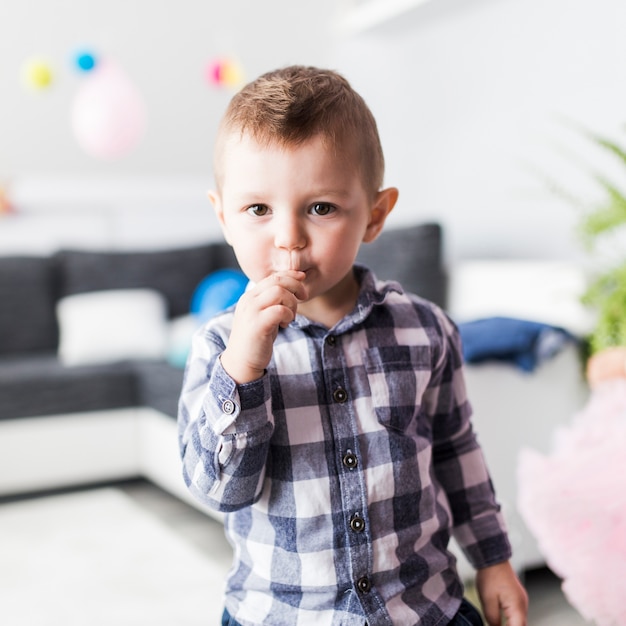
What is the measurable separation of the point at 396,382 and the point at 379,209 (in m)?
0.19

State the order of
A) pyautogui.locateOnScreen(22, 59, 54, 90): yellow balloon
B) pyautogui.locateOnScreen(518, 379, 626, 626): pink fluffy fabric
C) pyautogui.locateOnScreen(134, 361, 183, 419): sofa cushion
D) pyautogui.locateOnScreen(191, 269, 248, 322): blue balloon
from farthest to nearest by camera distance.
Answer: pyautogui.locateOnScreen(22, 59, 54, 90): yellow balloon < pyautogui.locateOnScreen(191, 269, 248, 322): blue balloon < pyautogui.locateOnScreen(134, 361, 183, 419): sofa cushion < pyautogui.locateOnScreen(518, 379, 626, 626): pink fluffy fabric

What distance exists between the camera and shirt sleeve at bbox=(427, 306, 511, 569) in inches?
36.8

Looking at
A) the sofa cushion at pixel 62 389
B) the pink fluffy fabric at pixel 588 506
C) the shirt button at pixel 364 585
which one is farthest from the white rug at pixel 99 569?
the shirt button at pixel 364 585

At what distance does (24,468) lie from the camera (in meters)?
2.67

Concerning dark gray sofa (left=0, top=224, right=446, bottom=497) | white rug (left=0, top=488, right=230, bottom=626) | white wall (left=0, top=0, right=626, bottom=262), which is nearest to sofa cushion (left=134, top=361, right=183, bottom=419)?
dark gray sofa (left=0, top=224, right=446, bottom=497)

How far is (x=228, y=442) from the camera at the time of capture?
0.74 m

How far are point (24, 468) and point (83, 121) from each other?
151 centimetres

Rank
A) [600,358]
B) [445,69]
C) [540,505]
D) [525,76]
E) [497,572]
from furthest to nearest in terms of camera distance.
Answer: [445,69], [525,76], [600,358], [540,505], [497,572]

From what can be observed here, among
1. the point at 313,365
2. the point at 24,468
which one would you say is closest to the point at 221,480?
the point at 313,365

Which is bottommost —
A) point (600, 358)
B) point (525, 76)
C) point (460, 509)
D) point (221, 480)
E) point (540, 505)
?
point (540, 505)

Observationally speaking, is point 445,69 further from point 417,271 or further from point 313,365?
point 313,365

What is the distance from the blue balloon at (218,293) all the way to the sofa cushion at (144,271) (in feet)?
0.75

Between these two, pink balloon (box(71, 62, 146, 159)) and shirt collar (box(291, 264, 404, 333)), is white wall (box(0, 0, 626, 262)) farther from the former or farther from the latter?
shirt collar (box(291, 264, 404, 333))

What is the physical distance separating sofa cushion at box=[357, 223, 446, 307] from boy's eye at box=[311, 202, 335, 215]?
1855 mm
